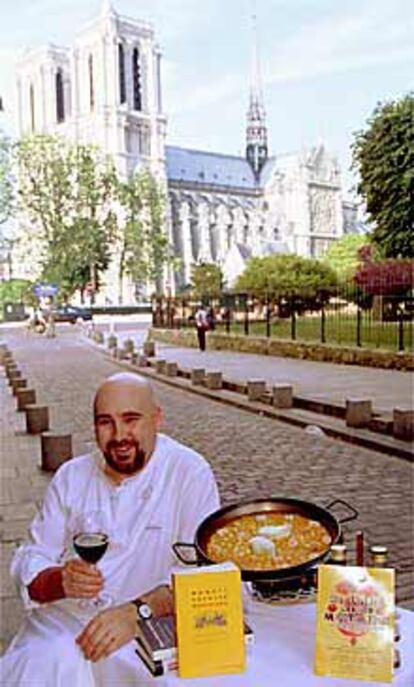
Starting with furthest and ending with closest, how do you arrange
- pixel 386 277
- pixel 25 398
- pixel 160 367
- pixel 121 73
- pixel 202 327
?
pixel 121 73
pixel 202 327
pixel 386 277
pixel 160 367
pixel 25 398

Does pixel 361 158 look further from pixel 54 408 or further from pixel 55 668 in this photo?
pixel 55 668

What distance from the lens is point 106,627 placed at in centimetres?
192

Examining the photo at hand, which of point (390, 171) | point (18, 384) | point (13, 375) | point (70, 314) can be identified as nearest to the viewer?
point (18, 384)

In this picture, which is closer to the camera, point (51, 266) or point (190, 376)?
point (190, 376)

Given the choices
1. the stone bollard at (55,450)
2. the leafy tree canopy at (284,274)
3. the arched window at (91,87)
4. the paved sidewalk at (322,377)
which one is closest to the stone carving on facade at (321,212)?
the arched window at (91,87)

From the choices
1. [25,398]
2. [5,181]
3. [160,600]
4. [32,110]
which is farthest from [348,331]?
[32,110]

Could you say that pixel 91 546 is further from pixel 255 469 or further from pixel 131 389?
pixel 255 469

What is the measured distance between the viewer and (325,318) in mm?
20250

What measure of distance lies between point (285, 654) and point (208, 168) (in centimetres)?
9231

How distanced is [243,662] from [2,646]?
6.62 ft

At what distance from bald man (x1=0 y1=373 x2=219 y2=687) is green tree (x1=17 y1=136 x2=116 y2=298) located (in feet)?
160

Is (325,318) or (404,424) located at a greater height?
(325,318)

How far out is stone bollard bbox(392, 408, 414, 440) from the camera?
8.31m

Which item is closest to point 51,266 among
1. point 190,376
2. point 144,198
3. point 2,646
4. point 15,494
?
point 144,198
